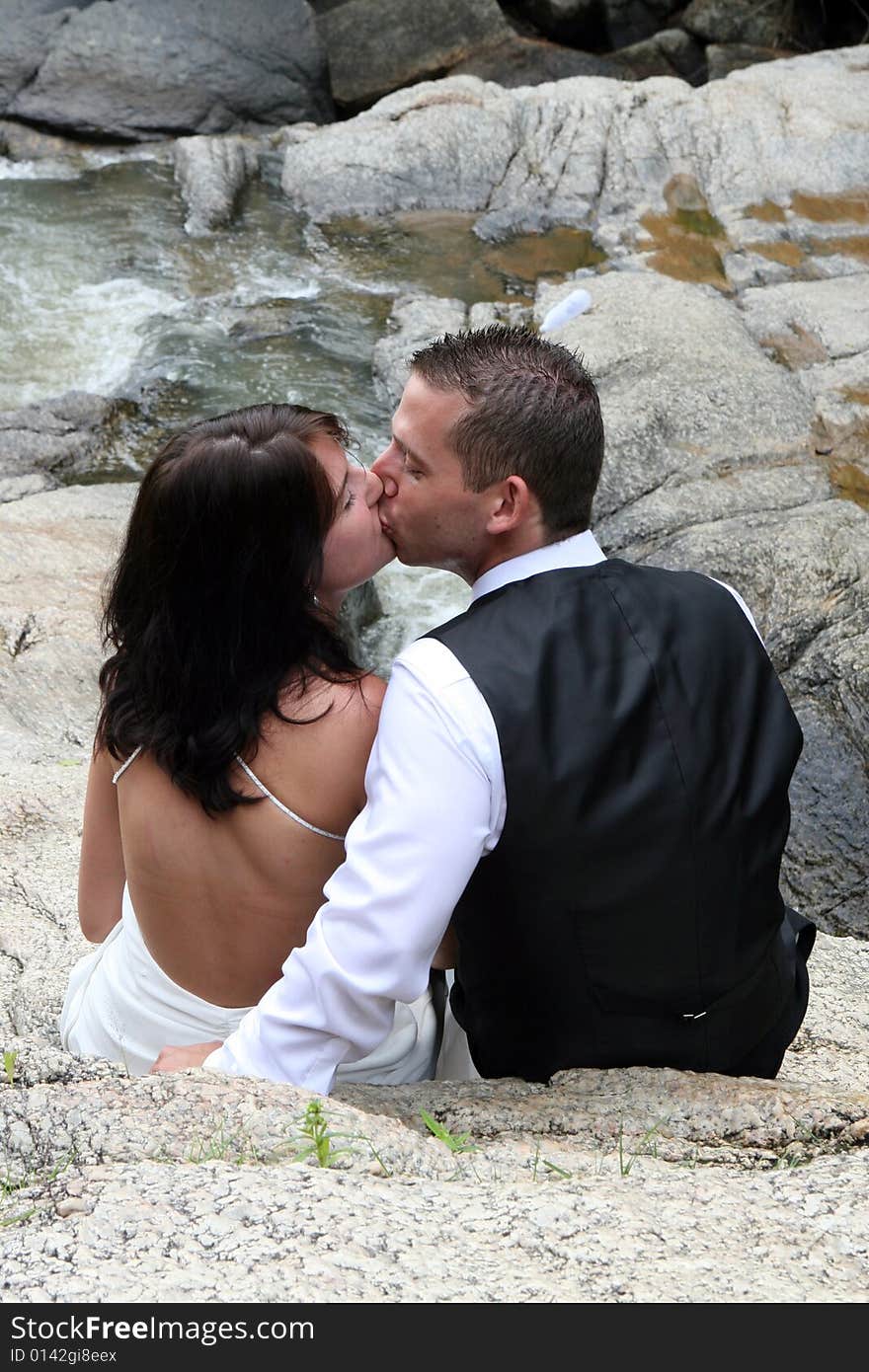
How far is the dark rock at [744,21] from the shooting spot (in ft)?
41.6

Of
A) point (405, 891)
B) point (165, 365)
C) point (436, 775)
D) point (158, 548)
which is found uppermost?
point (158, 548)

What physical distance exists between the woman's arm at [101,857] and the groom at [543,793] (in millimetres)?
386

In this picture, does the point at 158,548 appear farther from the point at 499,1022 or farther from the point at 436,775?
the point at 499,1022

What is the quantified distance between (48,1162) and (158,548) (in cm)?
86

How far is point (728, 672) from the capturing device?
1969 mm

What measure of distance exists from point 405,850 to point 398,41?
11.8m

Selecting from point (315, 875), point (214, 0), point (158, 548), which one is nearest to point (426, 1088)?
point (315, 875)

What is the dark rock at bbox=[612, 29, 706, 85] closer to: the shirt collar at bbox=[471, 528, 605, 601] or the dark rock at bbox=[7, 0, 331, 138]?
the dark rock at bbox=[7, 0, 331, 138]

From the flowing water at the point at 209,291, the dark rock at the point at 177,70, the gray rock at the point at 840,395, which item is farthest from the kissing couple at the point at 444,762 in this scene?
the dark rock at the point at 177,70

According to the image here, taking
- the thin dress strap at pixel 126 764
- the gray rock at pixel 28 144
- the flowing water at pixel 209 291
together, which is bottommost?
the flowing water at pixel 209 291

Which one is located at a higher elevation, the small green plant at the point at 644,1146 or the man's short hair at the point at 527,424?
the man's short hair at the point at 527,424

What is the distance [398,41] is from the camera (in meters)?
11.9

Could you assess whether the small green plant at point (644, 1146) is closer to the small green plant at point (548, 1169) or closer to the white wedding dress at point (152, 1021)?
the small green plant at point (548, 1169)

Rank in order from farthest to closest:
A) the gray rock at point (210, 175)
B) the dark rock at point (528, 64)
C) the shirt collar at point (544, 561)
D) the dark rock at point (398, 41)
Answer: the dark rock at point (528, 64) < the dark rock at point (398, 41) < the gray rock at point (210, 175) < the shirt collar at point (544, 561)
